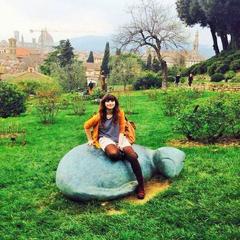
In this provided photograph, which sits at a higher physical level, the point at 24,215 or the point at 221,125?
the point at 221,125

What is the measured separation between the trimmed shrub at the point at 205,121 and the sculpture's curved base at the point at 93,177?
3.91 metres

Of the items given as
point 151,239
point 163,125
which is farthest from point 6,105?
point 151,239

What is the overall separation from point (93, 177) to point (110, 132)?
2.82 ft

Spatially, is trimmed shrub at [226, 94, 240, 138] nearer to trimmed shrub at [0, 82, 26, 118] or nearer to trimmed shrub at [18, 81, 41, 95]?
trimmed shrub at [0, 82, 26, 118]

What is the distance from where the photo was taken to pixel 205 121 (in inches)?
400

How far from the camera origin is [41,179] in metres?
7.91

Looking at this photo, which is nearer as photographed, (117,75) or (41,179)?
(41,179)

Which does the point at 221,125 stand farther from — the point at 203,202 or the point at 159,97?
the point at 159,97

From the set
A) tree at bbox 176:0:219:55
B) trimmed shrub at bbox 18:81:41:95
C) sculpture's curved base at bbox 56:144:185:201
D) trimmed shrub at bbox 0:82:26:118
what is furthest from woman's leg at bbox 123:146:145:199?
tree at bbox 176:0:219:55

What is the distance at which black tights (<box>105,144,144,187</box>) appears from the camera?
6.57 meters

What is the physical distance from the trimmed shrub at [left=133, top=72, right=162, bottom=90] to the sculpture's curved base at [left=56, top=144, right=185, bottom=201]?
2984cm

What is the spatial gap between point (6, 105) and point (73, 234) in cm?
1501

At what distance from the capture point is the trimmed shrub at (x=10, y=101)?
774 inches

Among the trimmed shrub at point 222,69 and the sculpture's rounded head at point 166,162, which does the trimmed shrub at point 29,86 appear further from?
the sculpture's rounded head at point 166,162
